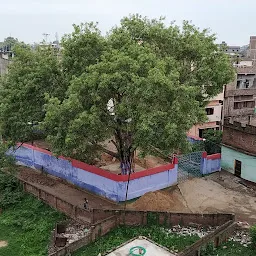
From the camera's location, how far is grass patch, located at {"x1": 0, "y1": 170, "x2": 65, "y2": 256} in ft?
57.5

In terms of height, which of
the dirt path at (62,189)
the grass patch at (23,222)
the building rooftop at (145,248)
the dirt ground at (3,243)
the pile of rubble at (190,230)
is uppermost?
the building rooftop at (145,248)

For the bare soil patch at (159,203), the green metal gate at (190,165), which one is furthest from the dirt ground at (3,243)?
the green metal gate at (190,165)

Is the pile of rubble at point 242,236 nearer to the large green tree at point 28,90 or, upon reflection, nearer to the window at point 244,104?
the large green tree at point 28,90

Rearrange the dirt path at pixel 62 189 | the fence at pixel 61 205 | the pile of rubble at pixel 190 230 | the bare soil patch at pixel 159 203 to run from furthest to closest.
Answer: the dirt path at pixel 62 189 → the bare soil patch at pixel 159 203 → the fence at pixel 61 205 → the pile of rubble at pixel 190 230

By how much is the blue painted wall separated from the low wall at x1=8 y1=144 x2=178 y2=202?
14.1 feet

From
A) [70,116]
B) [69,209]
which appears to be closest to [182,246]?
[69,209]

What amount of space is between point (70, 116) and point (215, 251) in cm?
952

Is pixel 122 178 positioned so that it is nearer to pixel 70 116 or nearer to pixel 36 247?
pixel 70 116

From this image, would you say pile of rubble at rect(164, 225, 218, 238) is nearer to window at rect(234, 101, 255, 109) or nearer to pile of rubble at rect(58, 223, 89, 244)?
pile of rubble at rect(58, 223, 89, 244)

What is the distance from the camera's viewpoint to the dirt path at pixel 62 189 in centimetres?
2189

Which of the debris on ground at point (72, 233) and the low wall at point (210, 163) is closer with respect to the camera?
the debris on ground at point (72, 233)

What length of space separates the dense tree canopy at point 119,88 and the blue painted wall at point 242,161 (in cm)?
421

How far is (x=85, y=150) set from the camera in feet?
69.5

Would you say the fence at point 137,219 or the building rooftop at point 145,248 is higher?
the building rooftop at point 145,248
